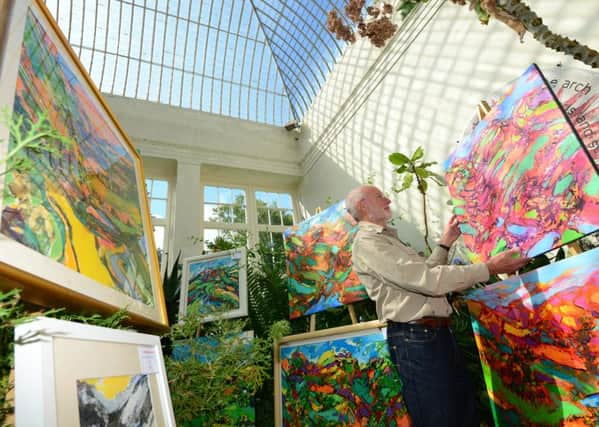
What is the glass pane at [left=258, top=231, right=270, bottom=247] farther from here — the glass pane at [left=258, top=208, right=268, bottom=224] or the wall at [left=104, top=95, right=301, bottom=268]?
the wall at [left=104, top=95, right=301, bottom=268]

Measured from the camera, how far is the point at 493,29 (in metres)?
2.70

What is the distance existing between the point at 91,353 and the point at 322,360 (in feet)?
5.93

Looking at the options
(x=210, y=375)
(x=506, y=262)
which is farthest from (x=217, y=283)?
(x=506, y=262)

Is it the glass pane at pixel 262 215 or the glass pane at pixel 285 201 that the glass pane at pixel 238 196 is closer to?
the glass pane at pixel 262 215

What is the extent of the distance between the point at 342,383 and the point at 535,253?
141cm

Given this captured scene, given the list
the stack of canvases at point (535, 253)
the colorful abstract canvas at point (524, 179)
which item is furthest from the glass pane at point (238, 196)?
the stack of canvases at point (535, 253)

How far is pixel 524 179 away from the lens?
1.50 meters

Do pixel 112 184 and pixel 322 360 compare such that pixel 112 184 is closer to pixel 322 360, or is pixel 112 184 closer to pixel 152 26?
pixel 322 360

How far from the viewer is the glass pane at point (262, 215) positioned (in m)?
5.97

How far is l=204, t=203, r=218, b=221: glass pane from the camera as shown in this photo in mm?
5547

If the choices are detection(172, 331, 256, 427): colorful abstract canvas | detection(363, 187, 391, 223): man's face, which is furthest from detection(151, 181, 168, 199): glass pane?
detection(363, 187, 391, 223): man's face

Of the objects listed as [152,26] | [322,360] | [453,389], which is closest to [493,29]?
[453,389]

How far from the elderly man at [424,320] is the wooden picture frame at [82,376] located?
40.9 inches

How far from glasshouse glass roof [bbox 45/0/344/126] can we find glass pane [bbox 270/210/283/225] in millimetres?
1749
